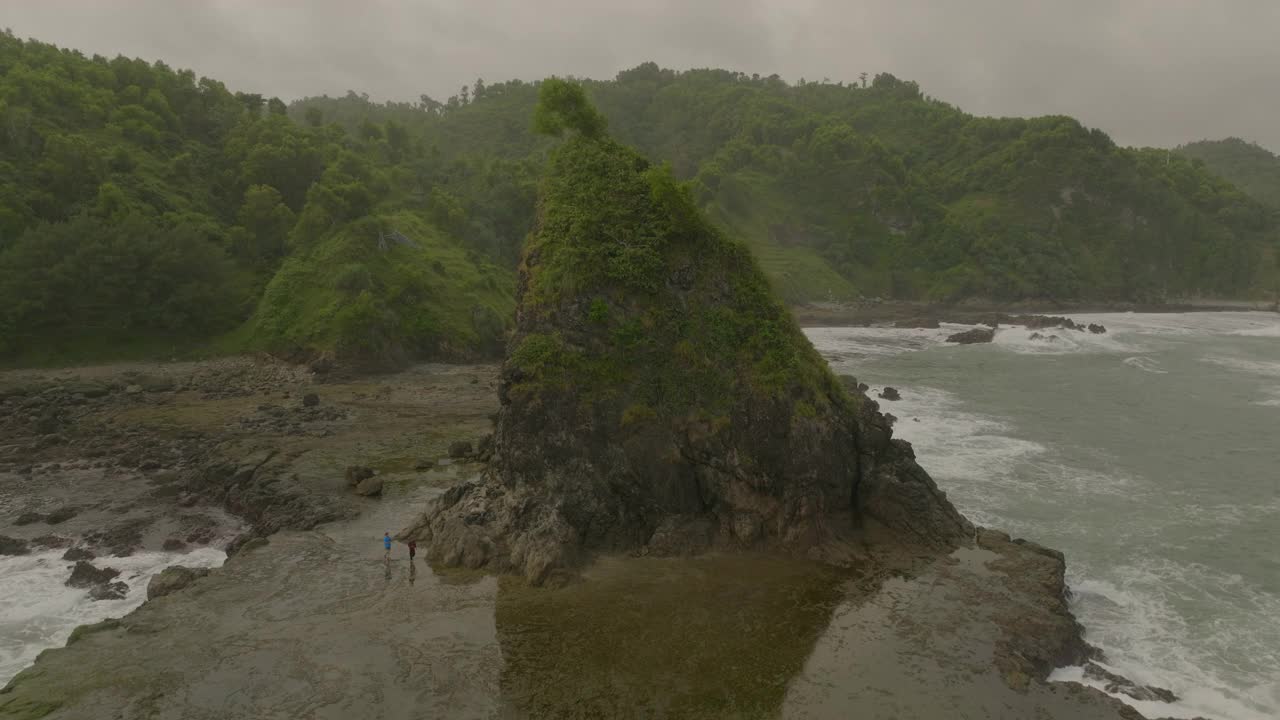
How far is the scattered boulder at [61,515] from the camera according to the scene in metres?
30.3

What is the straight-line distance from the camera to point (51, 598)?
24172 millimetres

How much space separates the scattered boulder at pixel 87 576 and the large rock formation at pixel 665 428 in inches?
399

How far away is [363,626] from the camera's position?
21031 mm

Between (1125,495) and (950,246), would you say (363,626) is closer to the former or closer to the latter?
(1125,495)

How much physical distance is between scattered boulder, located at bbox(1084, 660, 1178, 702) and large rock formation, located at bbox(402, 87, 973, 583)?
21.5 feet

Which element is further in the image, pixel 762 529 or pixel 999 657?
pixel 762 529

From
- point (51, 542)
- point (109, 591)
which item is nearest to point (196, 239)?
point (51, 542)

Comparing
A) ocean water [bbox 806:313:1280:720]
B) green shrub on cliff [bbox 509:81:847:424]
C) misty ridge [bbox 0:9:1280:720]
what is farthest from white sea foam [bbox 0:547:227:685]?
ocean water [bbox 806:313:1280:720]

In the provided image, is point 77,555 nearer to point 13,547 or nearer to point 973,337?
point 13,547

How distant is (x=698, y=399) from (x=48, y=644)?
21.2 metres

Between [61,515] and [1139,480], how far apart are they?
48.3 meters

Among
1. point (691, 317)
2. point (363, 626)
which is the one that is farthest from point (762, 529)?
point (363, 626)

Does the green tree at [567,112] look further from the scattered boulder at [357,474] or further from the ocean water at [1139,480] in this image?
the ocean water at [1139,480]

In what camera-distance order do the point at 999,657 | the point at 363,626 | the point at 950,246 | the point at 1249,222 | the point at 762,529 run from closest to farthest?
the point at 999,657
the point at 363,626
the point at 762,529
the point at 950,246
the point at 1249,222
